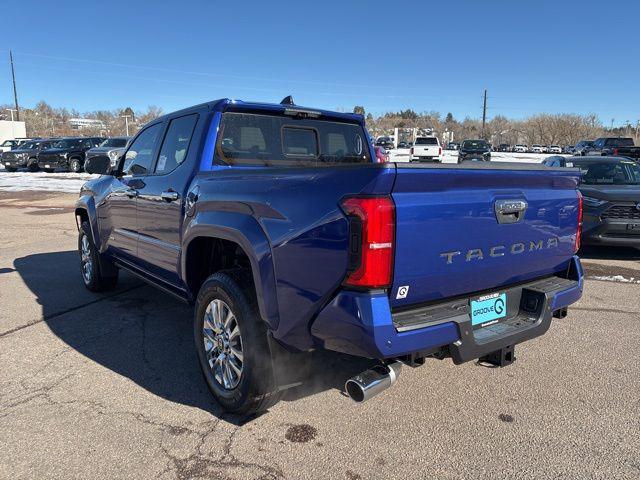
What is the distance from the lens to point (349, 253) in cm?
223

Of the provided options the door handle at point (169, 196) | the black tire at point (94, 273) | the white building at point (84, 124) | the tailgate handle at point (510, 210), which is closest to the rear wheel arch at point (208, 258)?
the door handle at point (169, 196)

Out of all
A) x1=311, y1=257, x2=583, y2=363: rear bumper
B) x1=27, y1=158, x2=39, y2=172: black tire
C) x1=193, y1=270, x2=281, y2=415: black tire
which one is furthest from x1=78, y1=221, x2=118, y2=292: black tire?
x1=27, y1=158, x2=39, y2=172: black tire

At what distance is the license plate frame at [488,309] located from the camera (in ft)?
8.77

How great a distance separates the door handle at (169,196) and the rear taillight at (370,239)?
1.89m

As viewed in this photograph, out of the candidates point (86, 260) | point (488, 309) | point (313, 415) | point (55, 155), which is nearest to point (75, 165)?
point (55, 155)

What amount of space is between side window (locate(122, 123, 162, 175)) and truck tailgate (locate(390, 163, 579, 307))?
2.94 metres

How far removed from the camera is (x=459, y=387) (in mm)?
3479

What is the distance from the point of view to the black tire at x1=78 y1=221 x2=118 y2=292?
5566 mm

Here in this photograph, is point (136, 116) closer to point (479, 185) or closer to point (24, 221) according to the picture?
point (24, 221)

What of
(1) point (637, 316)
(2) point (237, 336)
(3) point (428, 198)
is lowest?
(1) point (637, 316)

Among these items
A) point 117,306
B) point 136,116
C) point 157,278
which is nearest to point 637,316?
point 157,278

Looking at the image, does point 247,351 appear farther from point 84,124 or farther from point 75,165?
point 84,124

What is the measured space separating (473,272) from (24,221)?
39.9 feet

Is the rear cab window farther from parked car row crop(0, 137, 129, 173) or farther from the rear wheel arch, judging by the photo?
parked car row crop(0, 137, 129, 173)
